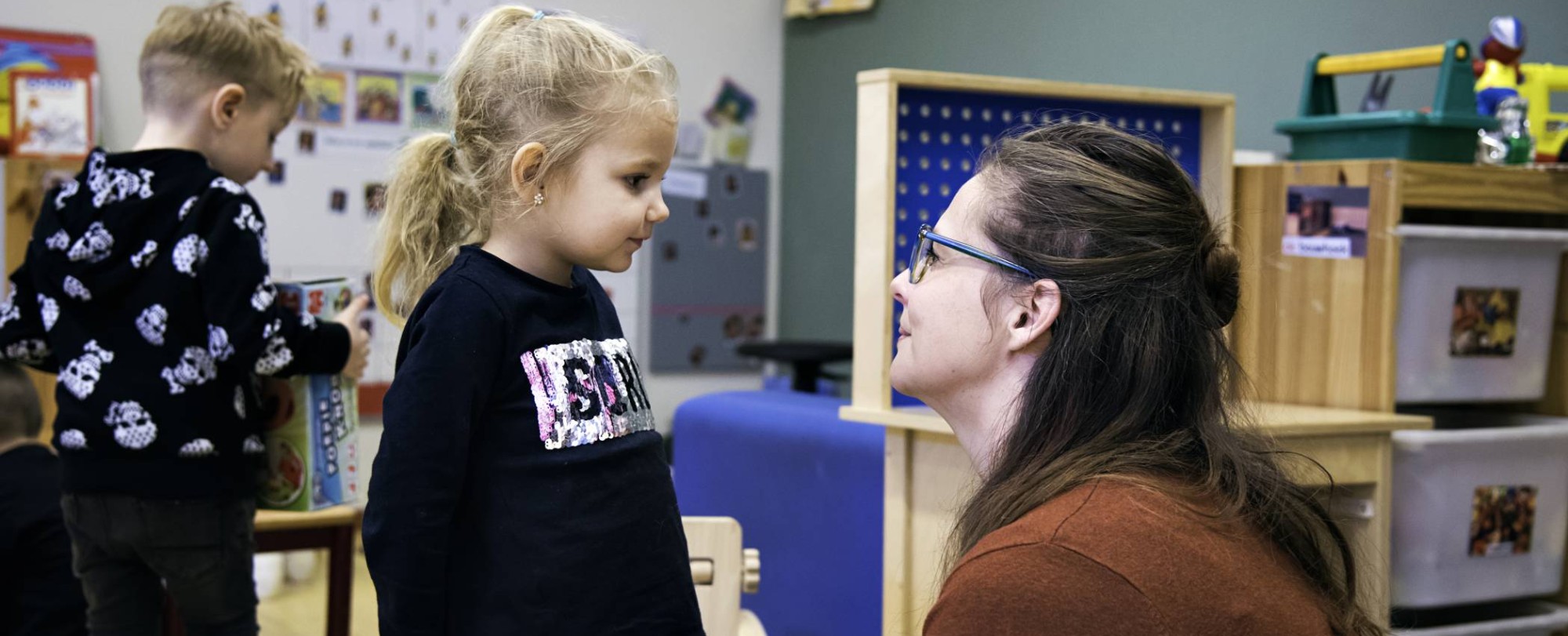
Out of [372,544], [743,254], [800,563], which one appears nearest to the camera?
[372,544]

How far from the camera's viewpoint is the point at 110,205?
1894 millimetres

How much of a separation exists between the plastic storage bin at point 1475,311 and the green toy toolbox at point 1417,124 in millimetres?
140

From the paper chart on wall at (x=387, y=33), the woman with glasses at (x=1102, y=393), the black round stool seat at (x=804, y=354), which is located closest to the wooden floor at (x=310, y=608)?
the black round stool seat at (x=804, y=354)

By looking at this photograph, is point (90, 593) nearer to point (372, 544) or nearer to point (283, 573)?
point (372, 544)

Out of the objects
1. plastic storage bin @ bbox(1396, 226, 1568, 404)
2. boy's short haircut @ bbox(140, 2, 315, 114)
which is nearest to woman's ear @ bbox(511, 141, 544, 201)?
boy's short haircut @ bbox(140, 2, 315, 114)

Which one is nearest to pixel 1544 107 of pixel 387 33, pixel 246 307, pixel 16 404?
pixel 246 307

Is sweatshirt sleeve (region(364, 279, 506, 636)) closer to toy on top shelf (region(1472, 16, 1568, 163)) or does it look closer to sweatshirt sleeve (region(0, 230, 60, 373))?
sweatshirt sleeve (region(0, 230, 60, 373))

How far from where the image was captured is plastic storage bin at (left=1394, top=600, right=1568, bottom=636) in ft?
6.99

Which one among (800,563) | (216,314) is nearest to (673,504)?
(216,314)

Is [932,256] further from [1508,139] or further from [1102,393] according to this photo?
[1508,139]

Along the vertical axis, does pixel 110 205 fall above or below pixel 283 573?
above

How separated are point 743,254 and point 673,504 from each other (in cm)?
374

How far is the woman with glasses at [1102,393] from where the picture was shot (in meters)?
0.83

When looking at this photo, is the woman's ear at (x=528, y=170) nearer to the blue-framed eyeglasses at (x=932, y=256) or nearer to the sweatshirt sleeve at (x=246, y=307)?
the blue-framed eyeglasses at (x=932, y=256)
